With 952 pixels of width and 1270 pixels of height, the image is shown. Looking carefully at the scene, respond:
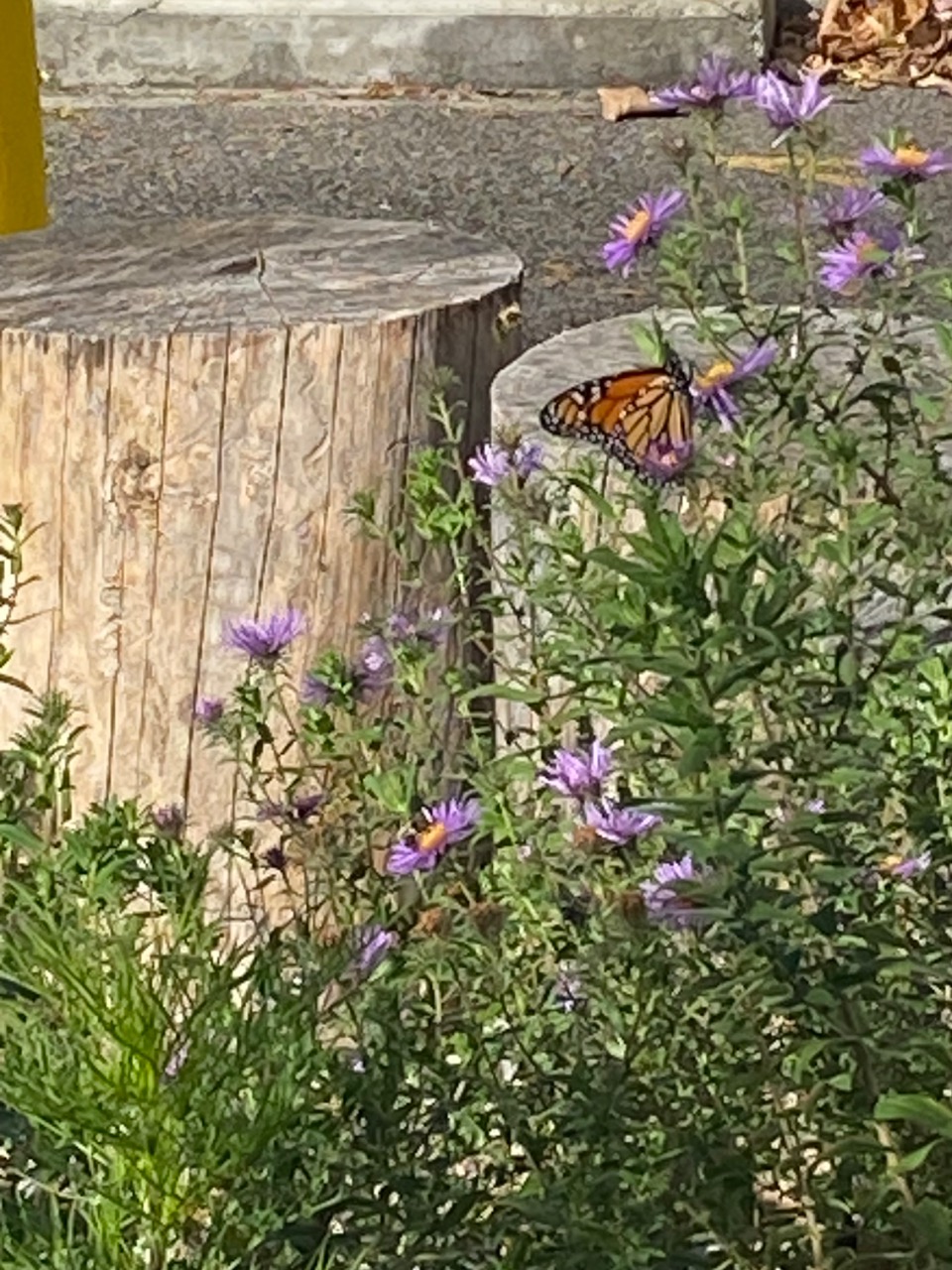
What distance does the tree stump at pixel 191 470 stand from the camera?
3389mm

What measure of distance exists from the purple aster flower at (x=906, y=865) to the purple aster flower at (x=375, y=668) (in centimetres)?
56

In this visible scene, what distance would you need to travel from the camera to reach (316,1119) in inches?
74.9

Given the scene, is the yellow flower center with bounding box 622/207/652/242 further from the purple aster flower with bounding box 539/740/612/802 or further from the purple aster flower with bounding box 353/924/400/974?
the purple aster flower with bounding box 353/924/400/974

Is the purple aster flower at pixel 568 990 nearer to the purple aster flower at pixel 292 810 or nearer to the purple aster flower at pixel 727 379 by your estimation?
the purple aster flower at pixel 292 810

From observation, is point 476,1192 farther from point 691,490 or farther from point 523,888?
point 691,490

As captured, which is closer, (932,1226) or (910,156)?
(932,1226)

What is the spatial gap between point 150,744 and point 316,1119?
5.46ft

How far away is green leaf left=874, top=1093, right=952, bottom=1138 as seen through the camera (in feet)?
5.11

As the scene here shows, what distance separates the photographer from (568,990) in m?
2.27

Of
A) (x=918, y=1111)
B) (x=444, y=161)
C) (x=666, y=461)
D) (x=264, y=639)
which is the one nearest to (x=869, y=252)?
(x=666, y=461)

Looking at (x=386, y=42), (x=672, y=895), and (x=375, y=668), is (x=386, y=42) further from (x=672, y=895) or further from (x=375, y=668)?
(x=672, y=895)

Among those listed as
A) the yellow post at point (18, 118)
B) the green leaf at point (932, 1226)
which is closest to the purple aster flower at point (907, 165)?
the green leaf at point (932, 1226)

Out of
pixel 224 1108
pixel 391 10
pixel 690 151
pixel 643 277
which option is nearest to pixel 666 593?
pixel 224 1108

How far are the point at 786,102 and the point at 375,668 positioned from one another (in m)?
0.64
